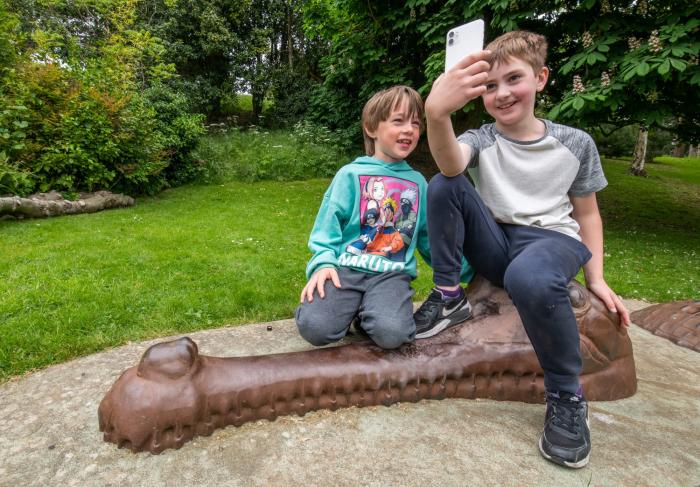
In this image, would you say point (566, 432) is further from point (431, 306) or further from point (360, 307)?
point (360, 307)

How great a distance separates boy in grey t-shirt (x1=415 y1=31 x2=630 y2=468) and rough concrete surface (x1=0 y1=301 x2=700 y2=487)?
182 mm

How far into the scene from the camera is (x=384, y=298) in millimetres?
2229

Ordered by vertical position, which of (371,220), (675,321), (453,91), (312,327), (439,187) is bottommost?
(675,321)

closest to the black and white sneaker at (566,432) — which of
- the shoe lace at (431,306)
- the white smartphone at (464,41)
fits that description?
the shoe lace at (431,306)

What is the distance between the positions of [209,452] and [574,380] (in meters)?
1.40

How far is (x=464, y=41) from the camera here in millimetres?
1549

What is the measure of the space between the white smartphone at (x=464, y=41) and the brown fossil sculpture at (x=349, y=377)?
46.0 inches

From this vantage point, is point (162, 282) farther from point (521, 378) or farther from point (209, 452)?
point (521, 378)

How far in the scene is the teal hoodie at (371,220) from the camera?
2.42 meters

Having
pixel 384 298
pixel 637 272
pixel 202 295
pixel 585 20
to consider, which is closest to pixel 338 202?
pixel 384 298

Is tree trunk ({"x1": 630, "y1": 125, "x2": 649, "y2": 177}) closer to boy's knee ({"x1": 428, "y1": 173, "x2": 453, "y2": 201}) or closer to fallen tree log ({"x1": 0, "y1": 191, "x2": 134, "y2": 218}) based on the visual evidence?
fallen tree log ({"x1": 0, "y1": 191, "x2": 134, "y2": 218})

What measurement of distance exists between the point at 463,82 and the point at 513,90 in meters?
0.60

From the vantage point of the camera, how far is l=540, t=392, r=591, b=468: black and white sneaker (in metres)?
1.62

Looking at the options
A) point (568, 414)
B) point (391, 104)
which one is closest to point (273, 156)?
point (391, 104)
